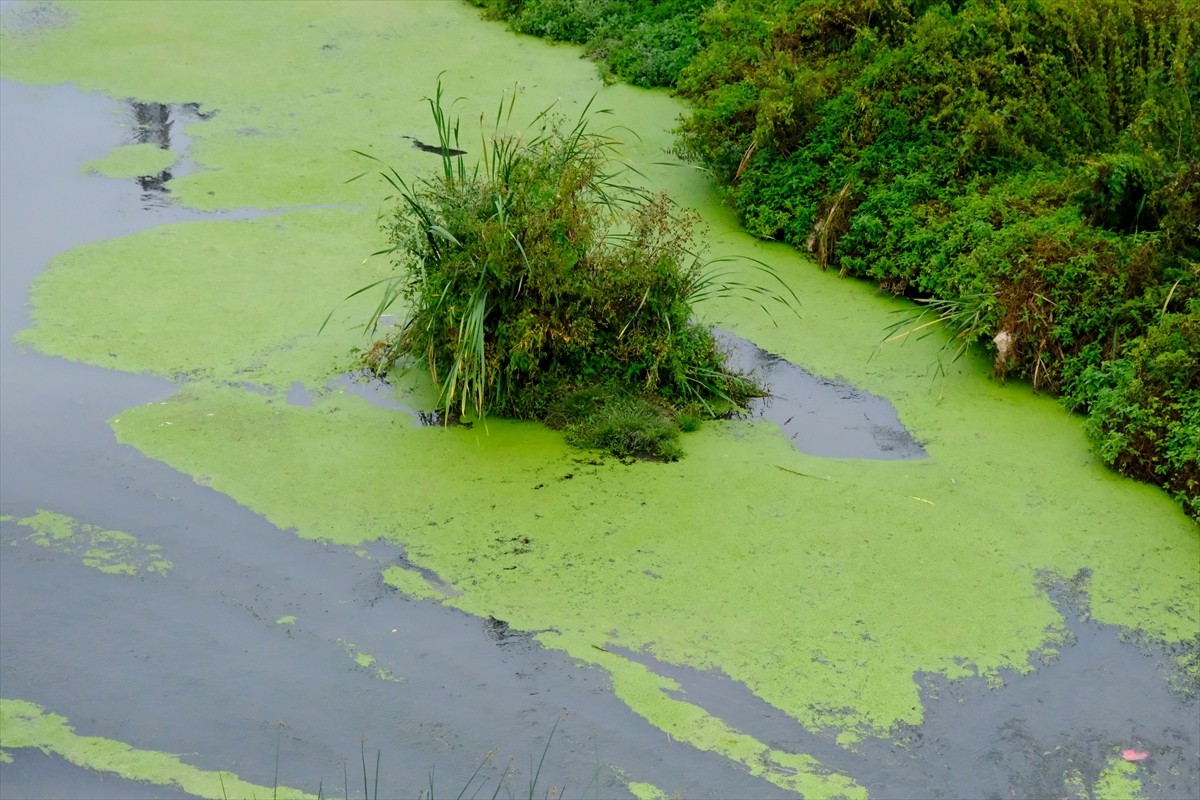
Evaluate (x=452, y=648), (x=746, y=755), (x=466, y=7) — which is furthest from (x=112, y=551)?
(x=466, y=7)

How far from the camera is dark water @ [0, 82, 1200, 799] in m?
3.47

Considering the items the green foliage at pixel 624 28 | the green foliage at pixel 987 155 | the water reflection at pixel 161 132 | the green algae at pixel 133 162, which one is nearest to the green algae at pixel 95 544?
the water reflection at pixel 161 132

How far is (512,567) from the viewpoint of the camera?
4164 mm

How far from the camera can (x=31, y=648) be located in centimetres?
379

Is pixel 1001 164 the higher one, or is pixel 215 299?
pixel 1001 164

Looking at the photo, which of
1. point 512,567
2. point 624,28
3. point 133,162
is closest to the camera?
point 512,567

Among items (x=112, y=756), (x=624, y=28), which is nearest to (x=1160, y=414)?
(x=112, y=756)

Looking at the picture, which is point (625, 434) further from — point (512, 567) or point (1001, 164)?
point (1001, 164)

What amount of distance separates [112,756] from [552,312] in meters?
2.14

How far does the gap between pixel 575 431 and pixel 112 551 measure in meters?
1.58

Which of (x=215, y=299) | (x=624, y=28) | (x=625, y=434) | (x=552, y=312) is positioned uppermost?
(x=624, y=28)

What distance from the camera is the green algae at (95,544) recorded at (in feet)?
13.6

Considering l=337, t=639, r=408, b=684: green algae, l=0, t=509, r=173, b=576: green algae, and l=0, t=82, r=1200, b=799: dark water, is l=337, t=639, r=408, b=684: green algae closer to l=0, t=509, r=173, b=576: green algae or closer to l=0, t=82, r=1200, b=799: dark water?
l=0, t=82, r=1200, b=799: dark water

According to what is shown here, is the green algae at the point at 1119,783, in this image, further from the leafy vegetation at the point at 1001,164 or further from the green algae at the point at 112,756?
the green algae at the point at 112,756
